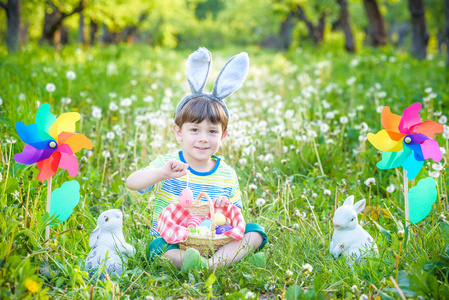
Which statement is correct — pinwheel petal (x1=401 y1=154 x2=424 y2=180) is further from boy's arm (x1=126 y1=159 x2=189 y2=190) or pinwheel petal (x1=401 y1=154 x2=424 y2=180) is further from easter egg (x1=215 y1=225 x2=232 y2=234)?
boy's arm (x1=126 y1=159 x2=189 y2=190)

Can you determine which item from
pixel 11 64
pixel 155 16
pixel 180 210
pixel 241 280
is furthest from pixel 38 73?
pixel 155 16

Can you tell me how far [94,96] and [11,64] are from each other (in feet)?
5.35

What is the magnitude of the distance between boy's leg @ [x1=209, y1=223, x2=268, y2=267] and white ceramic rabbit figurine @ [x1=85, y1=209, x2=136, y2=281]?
0.46m

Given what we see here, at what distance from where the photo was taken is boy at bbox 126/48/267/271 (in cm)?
230

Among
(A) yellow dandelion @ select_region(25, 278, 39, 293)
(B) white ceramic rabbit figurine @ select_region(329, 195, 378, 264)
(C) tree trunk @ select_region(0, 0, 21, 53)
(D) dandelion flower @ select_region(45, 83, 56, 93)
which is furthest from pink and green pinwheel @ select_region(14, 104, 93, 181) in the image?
(C) tree trunk @ select_region(0, 0, 21, 53)

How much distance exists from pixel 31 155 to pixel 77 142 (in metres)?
0.22

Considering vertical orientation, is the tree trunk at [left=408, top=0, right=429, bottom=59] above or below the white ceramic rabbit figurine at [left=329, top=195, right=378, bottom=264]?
above

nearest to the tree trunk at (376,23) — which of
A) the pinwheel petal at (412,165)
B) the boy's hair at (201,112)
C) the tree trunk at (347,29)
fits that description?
the tree trunk at (347,29)

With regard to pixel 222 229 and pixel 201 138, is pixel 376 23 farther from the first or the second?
pixel 222 229

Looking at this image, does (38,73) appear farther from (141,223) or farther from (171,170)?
(171,170)

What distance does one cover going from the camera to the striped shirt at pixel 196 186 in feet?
8.28

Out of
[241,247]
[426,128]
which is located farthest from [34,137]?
[426,128]

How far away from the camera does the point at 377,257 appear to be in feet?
7.32

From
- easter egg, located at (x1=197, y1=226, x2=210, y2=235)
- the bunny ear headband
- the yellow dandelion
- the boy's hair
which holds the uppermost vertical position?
the bunny ear headband
